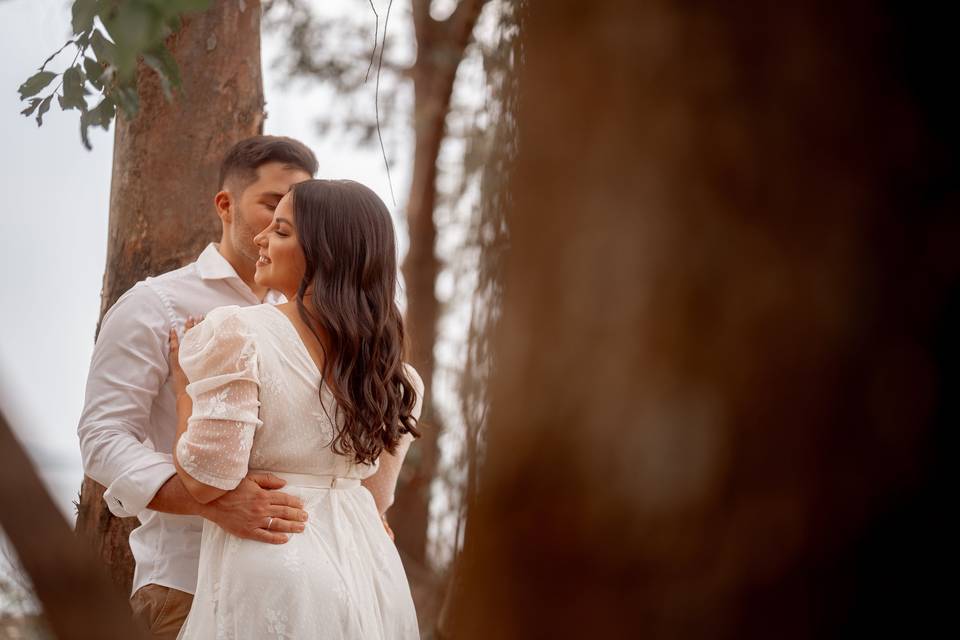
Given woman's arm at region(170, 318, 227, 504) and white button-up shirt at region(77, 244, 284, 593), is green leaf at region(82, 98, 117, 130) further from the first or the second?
woman's arm at region(170, 318, 227, 504)

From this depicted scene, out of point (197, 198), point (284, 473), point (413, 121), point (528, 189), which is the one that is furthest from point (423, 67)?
point (528, 189)

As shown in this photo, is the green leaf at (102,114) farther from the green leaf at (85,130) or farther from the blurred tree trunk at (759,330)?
the blurred tree trunk at (759,330)

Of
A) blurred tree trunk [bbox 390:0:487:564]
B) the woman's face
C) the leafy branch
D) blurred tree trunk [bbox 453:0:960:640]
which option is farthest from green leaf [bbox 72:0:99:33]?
blurred tree trunk [bbox 390:0:487:564]

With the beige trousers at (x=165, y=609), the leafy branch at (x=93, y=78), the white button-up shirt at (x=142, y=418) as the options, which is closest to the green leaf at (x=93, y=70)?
the leafy branch at (x=93, y=78)

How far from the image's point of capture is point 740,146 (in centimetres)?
58

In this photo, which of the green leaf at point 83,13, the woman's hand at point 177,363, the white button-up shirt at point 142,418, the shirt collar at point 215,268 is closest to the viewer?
the green leaf at point 83,13

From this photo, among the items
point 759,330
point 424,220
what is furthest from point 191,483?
point 424,220

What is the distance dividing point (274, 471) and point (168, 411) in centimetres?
65

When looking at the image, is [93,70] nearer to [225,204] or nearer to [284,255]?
[225,204]

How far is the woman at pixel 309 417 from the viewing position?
2189 millimetres

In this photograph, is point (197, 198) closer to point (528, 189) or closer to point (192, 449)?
point (192, 449)

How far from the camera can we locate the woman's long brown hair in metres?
2.31

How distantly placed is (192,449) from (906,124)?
1.87 m

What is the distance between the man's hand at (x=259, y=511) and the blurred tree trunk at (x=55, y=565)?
4.77 feet
